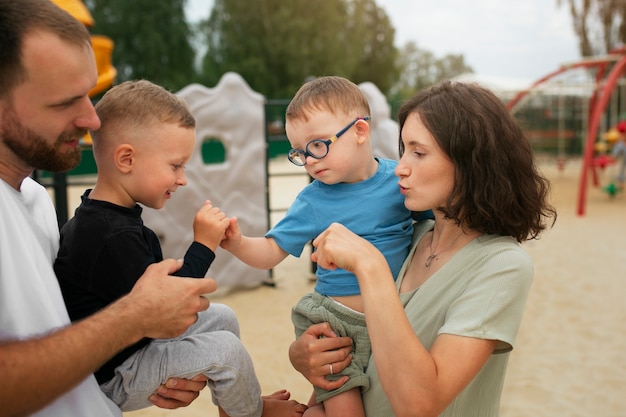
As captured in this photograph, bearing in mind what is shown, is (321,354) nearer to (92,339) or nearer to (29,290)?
(92,339)

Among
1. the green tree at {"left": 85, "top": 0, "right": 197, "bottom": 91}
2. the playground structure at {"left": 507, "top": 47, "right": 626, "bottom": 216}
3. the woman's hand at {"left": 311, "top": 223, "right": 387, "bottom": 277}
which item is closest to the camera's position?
the woman's hand at {"left": 311, "top": 223, "right": 387, "bottom": 277}

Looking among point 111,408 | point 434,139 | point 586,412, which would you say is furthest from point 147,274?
point 586,412

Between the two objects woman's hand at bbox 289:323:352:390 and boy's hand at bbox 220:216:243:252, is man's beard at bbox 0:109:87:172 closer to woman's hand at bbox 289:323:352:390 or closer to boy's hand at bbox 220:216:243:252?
boy's hand at bbox 220:216:243:252

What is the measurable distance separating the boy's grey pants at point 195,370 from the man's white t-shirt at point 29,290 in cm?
14

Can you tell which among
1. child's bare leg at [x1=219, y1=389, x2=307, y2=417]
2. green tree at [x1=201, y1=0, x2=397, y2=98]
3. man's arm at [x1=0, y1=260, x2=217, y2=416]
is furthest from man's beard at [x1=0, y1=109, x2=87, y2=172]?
green tree at [x1=201, y1=0, x2=397, y2=98]

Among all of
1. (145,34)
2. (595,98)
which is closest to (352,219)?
(595,98)

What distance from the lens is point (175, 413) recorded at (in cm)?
434

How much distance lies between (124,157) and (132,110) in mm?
148

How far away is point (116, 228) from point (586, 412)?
385cm

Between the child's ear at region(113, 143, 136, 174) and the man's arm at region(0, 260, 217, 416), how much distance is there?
1.15ft

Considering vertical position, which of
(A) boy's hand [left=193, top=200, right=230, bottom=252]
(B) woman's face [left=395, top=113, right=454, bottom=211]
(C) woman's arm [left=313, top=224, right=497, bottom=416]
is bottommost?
(C) woman's arm [left=313, top=224, right=497, bottom=416]

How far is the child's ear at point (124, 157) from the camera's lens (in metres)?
1.79

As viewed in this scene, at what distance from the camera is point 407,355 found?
1448 millimetres

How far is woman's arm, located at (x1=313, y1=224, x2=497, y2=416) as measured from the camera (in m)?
1.45
